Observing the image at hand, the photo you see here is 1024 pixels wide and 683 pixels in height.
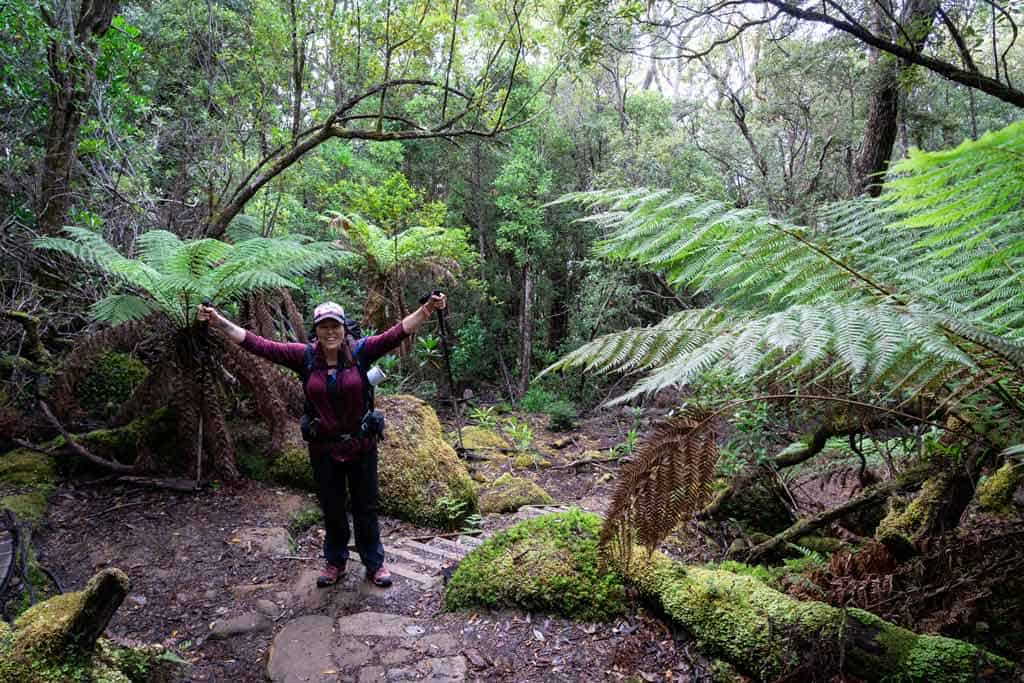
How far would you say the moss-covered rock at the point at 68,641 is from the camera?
1.60m

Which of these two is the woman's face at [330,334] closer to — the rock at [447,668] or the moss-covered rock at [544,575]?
the moss-covered rock at [544,575]

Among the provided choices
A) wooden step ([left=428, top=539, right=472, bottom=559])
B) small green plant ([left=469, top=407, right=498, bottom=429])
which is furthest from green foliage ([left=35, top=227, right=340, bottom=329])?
small green plant ([left=469, top=407, right=498, bottom=429])

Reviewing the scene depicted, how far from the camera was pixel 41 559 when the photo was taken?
10.4 feet

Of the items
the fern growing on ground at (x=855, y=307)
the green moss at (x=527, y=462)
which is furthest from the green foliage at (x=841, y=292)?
the green moss at (x=527, y=462)

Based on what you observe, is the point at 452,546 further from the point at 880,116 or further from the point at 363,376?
the point at 880,116

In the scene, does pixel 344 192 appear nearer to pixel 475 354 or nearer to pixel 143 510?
pixel 475 354

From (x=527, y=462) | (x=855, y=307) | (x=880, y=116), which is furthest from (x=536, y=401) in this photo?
(x=855, y=307)

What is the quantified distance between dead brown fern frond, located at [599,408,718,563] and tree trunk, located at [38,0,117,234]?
18.3ft

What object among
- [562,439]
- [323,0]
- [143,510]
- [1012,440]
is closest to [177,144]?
[323,0]

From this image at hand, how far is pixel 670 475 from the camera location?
1.51 metres

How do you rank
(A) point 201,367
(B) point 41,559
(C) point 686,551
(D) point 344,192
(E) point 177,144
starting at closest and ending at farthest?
(B) point 41,559
(C) point 686,551
(A) point 201,367
(E) point 177,144
(D) point 344,192

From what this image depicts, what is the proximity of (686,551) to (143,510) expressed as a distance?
141 inches

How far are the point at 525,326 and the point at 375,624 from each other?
28.8 ft

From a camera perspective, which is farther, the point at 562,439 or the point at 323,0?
the point at 562,439
